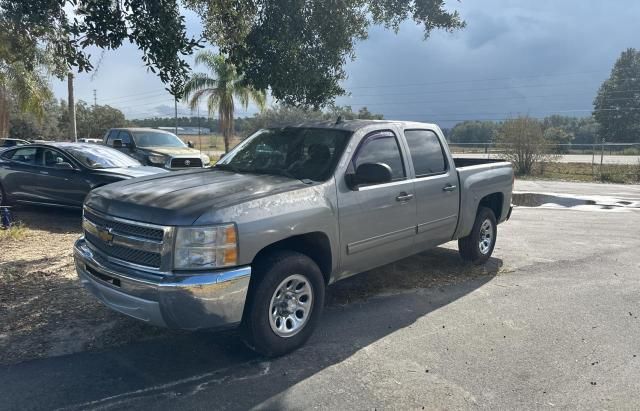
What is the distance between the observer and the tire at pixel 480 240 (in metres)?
6.66

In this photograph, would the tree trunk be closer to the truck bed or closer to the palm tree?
the palm tree

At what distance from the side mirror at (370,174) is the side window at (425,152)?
3.55 ft

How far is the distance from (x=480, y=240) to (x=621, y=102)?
77.2 m

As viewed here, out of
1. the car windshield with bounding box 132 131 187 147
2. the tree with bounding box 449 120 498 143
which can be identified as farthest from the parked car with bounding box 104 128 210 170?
the tree with bounding box 449 120 498 143

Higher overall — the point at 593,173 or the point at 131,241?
Result: the point at 131,241

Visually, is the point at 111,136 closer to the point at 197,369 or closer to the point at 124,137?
the point at 124,137

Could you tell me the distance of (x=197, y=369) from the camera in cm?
388

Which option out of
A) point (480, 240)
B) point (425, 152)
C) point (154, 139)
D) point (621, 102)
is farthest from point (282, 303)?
point (621, 102)

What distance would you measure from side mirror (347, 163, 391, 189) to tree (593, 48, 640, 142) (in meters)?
74.3

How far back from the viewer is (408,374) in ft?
12.6

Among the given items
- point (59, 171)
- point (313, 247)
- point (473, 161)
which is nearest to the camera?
point (313, 247)

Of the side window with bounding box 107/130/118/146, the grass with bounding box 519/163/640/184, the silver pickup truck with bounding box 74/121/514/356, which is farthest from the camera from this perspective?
the grass with bounding box 519/163/640/184

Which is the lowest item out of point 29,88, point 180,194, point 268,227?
point 268,227

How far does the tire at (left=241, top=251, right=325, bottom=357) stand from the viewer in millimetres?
3801
